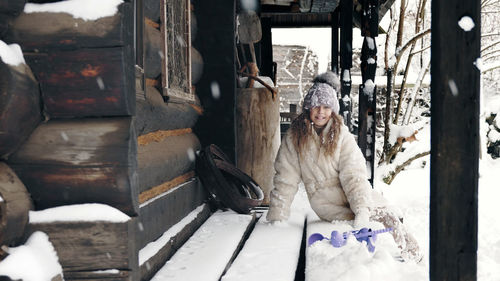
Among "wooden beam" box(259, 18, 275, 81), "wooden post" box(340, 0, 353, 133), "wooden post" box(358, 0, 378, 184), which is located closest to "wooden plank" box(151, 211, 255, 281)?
"wooden post" box(358, 0, 378, 184)

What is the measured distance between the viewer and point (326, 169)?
115 inches

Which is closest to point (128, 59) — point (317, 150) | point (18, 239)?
point (18, 239)

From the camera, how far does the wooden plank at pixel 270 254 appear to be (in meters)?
2.10

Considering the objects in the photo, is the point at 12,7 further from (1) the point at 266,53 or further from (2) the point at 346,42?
(1) the point at 266,53

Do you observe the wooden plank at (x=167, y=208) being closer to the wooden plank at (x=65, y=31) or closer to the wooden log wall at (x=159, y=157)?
the wooden log wall at (x=159, y=157)

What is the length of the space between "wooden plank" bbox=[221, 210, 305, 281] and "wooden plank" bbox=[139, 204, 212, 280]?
343 mm

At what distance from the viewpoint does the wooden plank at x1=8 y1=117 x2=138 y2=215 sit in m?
1.62

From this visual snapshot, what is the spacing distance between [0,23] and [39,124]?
0.35 meters

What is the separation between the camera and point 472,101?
1.40m

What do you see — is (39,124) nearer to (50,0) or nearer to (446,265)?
(50,0)

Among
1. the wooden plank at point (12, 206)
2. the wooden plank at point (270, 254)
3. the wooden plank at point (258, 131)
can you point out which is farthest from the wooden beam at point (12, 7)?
the wooden plank at point (258, 131)

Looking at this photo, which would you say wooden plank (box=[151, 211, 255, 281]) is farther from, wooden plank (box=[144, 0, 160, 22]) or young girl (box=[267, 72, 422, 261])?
wooden plank (box=[144, 0, 160, 22])

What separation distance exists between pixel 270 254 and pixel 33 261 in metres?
1.23

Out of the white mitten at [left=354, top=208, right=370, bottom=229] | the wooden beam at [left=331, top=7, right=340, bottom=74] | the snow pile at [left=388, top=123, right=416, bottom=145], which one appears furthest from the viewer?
the wooden beam at [left=331, top=7, right=340, bottom=74]
